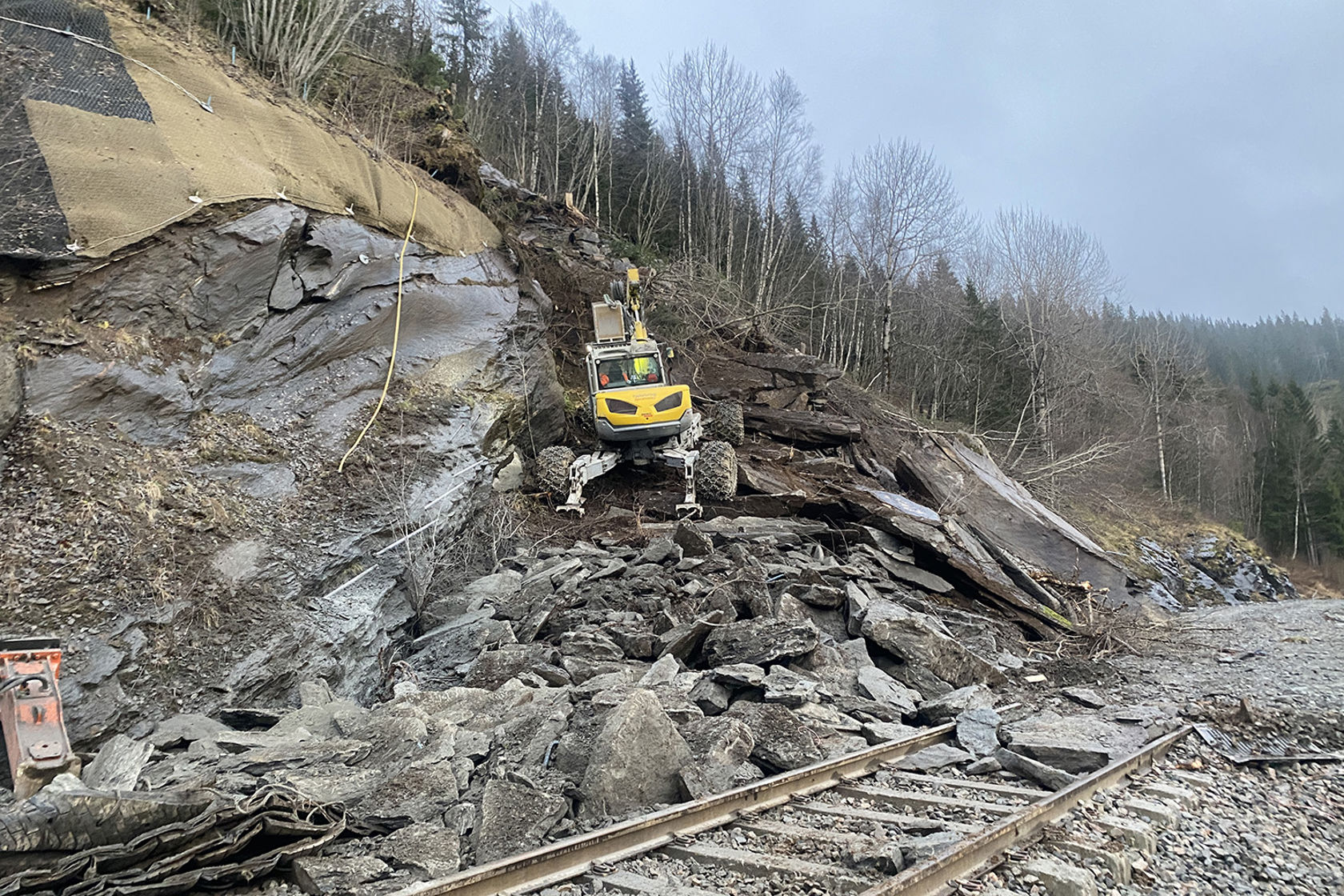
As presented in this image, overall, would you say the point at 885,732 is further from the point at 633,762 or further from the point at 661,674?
the point at 633,762

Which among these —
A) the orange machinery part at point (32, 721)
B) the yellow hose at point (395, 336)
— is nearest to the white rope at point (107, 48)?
the yellow hose at point (395, 336)

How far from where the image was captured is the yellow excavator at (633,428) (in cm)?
1248

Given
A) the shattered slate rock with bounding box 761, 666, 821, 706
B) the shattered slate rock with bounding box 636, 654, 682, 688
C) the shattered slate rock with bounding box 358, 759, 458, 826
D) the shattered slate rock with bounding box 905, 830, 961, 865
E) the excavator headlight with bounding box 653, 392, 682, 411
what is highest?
the excavator headlight with bounding box 653, 392, 682, 411

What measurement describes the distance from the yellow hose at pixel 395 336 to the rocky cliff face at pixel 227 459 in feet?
0.31

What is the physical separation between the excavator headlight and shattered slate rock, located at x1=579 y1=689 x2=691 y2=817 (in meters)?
7.85

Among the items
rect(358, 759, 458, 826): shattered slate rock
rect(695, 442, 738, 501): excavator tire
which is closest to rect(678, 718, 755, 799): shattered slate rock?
rect(358, 759, 458, 826): shattered slate rock

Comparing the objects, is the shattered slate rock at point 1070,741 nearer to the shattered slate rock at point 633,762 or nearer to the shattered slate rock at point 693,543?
the shattered slate rock at point 633,762

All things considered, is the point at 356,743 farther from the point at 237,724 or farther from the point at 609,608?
the point at 609,608

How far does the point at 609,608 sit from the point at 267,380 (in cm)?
501

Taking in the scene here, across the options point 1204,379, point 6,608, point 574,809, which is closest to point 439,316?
point 6,608

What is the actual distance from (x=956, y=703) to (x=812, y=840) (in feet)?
10.4

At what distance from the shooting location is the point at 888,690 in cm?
692

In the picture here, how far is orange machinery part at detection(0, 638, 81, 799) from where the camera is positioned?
177 inches

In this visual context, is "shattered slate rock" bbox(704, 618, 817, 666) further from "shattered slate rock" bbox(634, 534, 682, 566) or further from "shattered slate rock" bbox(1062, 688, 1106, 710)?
"shattered slate rock" bbox(1062, 688, 1106, 710)
